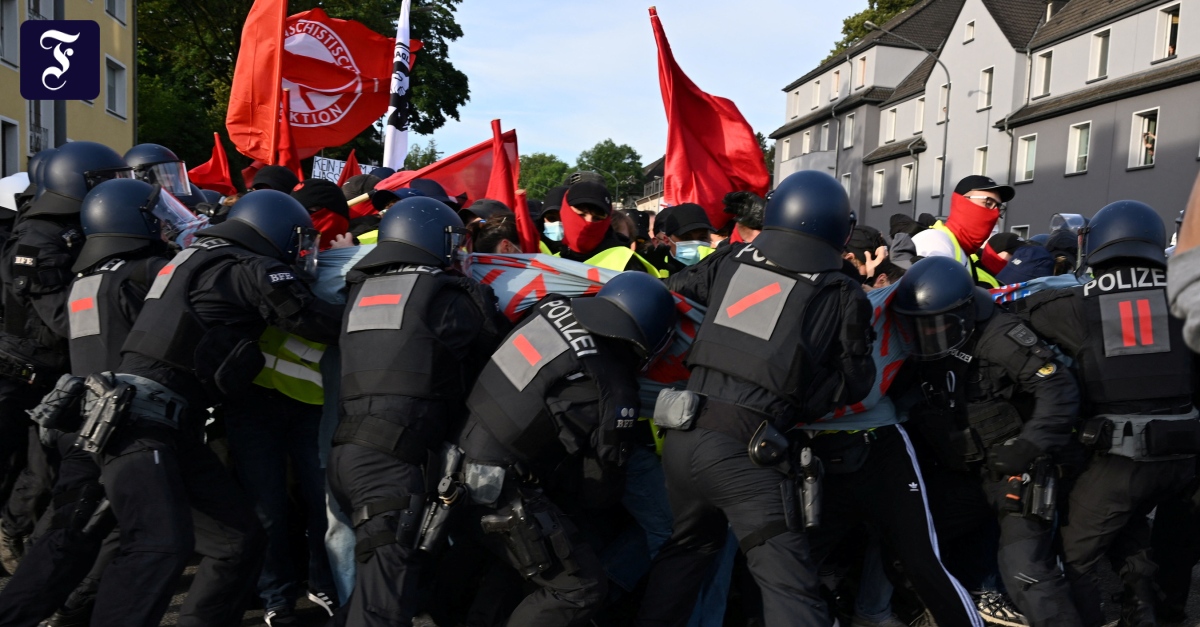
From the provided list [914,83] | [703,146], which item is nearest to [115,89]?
[703,146]

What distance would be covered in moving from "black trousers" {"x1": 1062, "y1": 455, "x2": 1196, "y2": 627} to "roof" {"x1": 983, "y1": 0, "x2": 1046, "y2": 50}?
105 feet

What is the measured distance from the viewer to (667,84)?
6.75m

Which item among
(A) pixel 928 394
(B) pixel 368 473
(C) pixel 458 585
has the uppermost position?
(A) pixel 928 394

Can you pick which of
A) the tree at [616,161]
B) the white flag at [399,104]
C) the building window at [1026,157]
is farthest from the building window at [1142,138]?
the tree at [616,161]

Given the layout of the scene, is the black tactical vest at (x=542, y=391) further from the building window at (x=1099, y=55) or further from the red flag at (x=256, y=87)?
the building window at (x=1099, y=55)

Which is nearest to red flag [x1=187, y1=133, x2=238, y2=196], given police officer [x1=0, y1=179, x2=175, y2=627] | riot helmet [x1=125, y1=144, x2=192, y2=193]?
riot helmet [x1=125, y1=144, x2=192, y2=193]

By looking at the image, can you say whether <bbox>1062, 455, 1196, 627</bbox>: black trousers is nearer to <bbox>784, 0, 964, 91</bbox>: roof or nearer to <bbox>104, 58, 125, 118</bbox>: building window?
<bbox>104, 58, 125, 118</bbox>: building window

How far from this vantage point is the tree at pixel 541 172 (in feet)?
399

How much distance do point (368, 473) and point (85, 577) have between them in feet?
5.39

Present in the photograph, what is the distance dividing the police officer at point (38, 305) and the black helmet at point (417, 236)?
6.16 feet

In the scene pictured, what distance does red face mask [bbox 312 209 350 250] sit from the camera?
543cm

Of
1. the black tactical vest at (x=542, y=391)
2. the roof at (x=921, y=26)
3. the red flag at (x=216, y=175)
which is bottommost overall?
the black tactical vest at (x=542, y=391)

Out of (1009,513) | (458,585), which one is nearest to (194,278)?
(458,585)

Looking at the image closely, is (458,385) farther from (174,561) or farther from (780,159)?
(780,159)
